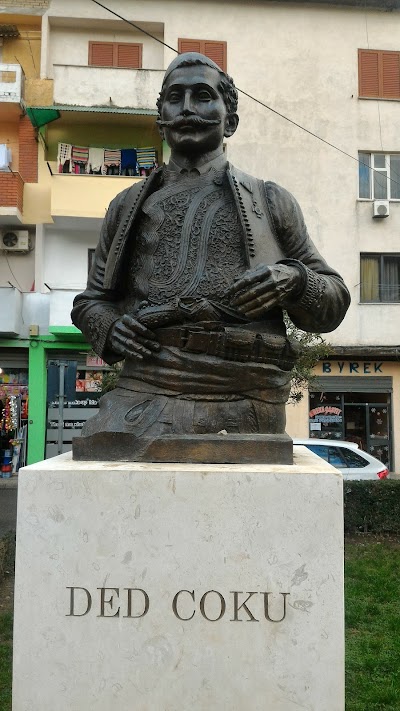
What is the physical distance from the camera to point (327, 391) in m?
15.8

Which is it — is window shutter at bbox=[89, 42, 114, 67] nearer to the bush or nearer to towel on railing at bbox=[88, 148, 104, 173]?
towel on railing at bbox=[88, 148, 104, 173]

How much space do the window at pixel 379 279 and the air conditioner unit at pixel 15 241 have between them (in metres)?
7.85

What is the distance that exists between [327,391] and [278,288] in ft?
44.1

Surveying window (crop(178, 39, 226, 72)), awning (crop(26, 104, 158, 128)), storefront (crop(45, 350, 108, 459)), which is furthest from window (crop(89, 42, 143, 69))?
storefront (crop(45, 350, 108, 459))

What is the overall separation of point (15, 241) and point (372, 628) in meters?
12.6

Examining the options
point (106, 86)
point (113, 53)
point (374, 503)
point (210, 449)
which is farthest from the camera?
point (113, 53)

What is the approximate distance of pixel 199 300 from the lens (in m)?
2.81

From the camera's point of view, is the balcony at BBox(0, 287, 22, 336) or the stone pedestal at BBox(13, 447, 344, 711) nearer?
the stone pedestal at BBox(13, 447, 344, 711)

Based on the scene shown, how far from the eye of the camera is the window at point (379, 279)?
15.9 m

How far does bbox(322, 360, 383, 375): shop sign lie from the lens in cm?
1581

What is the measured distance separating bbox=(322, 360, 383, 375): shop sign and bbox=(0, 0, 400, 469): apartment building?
0.08ft

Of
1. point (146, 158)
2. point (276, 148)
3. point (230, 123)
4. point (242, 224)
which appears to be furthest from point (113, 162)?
point (242, 224)

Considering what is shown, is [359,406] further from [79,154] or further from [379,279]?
[79,154]

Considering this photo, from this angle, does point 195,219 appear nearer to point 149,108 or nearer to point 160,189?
point 160,189
